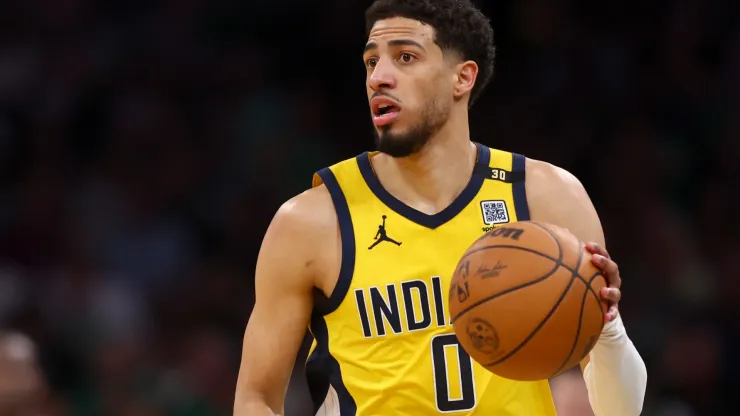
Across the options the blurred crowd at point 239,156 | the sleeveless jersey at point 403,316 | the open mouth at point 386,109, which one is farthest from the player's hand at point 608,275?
the blurred crowd at point 239,156

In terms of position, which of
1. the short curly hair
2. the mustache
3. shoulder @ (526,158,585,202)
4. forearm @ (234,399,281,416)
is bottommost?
forearm @ (234,399,281,416)

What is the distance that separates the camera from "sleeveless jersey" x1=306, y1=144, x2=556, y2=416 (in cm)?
399

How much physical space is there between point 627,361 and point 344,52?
16.7 feet

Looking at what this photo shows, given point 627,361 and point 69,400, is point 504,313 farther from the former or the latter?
point 69,400

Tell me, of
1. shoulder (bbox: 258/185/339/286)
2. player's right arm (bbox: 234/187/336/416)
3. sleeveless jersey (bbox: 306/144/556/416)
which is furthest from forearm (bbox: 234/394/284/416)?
shoulder (bbox: 258/185/339/286)

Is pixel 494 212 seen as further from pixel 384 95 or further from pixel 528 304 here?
pixel 528 304

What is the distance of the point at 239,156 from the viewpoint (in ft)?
27.5

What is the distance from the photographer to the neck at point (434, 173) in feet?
13.9

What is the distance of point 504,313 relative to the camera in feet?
11.7

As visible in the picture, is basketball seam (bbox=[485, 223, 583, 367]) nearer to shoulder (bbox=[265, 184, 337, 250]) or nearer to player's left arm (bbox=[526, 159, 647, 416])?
player's left arm (bbox=[526, 159, 647, 416])

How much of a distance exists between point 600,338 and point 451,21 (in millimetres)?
1163

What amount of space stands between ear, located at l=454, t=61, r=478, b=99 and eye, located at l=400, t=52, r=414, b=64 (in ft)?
0.65

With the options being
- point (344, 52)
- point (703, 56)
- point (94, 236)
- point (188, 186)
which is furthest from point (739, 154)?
point (94, 236)

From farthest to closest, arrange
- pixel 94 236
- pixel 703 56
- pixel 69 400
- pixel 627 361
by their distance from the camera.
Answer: pixel 703 56
pixel 94 236
pixel 69 400
pixel 627 361
